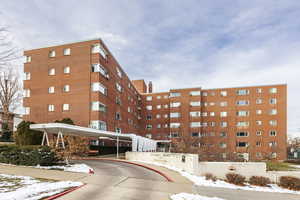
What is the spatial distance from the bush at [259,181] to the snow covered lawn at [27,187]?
1216cm

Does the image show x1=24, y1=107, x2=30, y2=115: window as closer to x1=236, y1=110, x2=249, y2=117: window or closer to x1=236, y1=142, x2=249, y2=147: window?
x1=236, y1=142, x2=249, y2=147: window

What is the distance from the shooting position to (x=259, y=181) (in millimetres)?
16000

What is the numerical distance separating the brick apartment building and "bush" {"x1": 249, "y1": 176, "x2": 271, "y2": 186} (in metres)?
4.80

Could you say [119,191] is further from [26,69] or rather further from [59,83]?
[26,69]

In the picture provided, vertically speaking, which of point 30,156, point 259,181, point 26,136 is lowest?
point 259,181

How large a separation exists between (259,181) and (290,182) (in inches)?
81.3

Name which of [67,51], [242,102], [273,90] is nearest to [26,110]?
[67,51]

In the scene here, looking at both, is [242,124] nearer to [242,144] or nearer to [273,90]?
[242,144]

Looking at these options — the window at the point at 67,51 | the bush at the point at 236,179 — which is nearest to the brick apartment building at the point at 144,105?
the window at the point at 67,51

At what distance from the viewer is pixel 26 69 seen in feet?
129

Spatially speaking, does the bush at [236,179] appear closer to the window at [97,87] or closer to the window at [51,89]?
the window at [97,87]

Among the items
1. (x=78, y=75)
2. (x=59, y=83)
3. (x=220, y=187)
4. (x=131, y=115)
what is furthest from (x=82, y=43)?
(x=220, y=187)

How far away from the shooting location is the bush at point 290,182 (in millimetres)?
15406

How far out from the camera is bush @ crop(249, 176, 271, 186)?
627 inches
